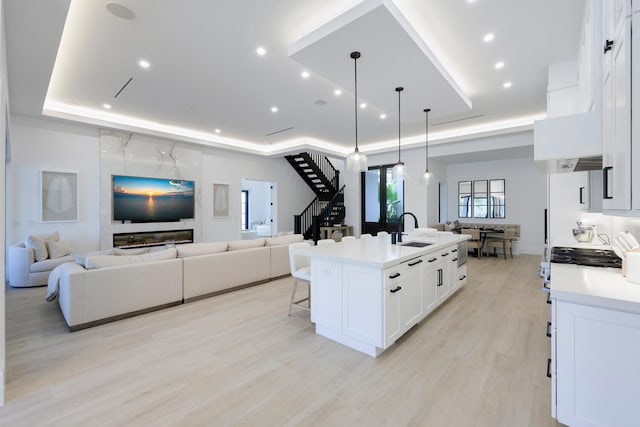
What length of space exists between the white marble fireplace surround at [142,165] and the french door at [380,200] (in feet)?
16.7

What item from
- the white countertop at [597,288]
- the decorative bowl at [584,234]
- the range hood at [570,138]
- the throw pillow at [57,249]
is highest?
the range hood at [570,138]

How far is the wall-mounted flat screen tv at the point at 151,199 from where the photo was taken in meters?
6.48

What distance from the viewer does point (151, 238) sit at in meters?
6.95

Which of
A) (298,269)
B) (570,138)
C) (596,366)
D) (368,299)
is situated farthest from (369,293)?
(570,138)

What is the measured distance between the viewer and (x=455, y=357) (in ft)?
8.52

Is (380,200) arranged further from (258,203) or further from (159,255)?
(159,255)

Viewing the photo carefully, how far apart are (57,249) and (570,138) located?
7.19 metres

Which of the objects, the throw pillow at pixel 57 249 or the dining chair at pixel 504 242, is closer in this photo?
the throw pillow at pixel 57 249

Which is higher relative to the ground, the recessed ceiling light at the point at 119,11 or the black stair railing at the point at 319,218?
the recessed ceiling light at the point at 119,11

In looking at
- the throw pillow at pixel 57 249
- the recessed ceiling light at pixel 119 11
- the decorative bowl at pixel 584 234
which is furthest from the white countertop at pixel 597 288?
the throw pillow at pixel 57 249

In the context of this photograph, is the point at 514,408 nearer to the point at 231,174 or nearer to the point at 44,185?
the point at 44,185

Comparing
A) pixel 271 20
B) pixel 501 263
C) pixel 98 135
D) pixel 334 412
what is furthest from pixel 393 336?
pixel 98 135

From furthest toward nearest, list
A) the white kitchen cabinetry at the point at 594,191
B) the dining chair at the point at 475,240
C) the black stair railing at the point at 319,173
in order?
the black stair railing at the point at 319,173
the dining chair at the point at 475,240
the white kitchen cabinetry at the point at 594,191

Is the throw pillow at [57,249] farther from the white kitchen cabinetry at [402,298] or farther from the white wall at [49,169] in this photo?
the white kitchen cabinetry at [402,298]
